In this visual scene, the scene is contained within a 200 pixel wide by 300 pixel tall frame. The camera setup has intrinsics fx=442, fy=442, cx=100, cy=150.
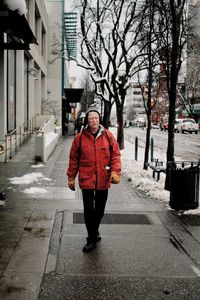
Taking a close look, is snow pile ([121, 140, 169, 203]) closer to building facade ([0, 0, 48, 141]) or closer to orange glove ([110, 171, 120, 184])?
orange glove ([110, 171, 120, 184])

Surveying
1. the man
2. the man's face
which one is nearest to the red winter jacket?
the man

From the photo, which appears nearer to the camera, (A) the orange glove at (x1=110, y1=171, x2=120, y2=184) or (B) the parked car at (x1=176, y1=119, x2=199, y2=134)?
(A) the orange glove at (x1=110, y1=171, x2=120, y2=184)

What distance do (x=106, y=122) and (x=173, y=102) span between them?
1695cm

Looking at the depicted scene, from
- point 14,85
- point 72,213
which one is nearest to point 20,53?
point 14,85

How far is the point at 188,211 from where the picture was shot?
8.11 metres

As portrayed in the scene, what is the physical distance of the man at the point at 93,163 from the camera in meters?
5.76

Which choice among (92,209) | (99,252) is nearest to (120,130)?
(92,209)

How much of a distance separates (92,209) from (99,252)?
0.57m

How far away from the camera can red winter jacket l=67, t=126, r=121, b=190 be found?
5.76 metres

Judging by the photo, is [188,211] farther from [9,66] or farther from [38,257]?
[9,66]

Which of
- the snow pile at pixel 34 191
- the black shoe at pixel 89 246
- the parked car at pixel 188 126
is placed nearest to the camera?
the black shoe at pixel 89 246

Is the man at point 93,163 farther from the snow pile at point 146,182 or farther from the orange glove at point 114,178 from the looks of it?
the snow pile at point 146,182

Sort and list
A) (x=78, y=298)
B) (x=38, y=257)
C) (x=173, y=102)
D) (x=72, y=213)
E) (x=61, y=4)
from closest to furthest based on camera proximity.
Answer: (x=78, y=298) < (x=38, y=257) < (x=72, y=213) < (x=173, y=102) < (x=61, y=4)

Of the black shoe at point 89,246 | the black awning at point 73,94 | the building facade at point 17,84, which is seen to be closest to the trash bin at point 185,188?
the black shoe at point 89,246
